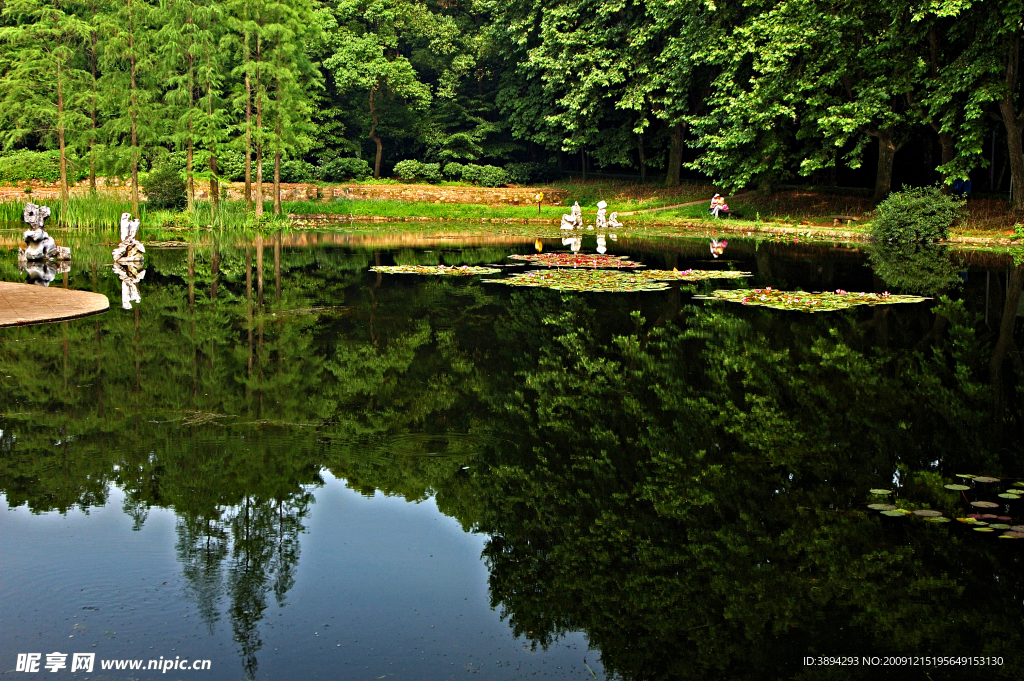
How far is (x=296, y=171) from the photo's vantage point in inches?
1623

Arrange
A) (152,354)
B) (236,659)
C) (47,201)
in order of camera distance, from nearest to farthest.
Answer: (236,659) < (152,354) < (47,201)

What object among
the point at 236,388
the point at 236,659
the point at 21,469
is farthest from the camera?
the point at 236,388

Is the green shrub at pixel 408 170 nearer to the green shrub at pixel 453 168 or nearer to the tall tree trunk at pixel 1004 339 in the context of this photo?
the green shrub at pixel 453 168

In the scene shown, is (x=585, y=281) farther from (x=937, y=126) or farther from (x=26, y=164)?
(x=26, y=164)

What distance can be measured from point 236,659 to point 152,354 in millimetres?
6311

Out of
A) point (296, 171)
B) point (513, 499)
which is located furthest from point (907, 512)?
point (296, 171)

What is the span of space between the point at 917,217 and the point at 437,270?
13524 millimetres

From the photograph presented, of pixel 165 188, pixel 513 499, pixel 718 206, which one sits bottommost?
pixel 513 499

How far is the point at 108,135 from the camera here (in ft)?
108

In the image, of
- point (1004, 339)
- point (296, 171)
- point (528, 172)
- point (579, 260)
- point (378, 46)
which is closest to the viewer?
point (1004, 339)

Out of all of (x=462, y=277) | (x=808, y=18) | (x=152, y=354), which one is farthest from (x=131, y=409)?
(x=808, y=18)

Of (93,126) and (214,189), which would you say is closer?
(214,189)

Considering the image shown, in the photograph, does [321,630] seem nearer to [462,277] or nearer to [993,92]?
[462,277]

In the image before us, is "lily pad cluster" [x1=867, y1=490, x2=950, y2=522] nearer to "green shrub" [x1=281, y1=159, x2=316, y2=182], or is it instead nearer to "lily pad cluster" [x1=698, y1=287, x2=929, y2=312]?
"lily pad cluster" [x1=698, y1=287, x2=929, y2=312]
